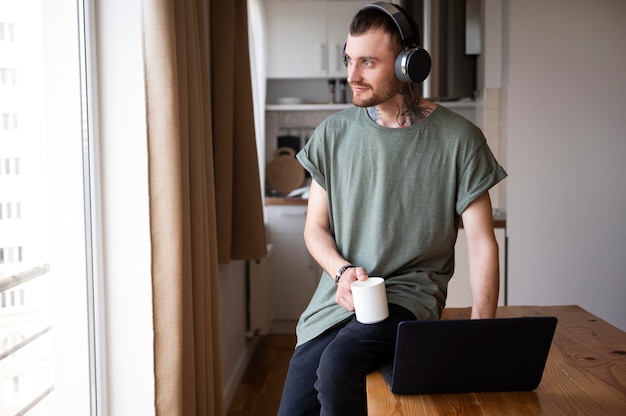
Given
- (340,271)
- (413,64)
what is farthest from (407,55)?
(340,271)

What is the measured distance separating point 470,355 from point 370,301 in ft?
0.74

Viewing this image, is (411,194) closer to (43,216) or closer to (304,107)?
(43,216)

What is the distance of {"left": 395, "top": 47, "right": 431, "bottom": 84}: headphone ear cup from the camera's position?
1.55m

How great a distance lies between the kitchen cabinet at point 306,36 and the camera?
512 cm

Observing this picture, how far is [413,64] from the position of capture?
5.08 feet

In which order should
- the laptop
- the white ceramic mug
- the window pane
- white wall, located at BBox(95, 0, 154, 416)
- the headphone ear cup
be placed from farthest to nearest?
white wall, located at BBox(95, 0, 154, 416) < the window pane < the headphone ear cup < the white ceramic mug < the laptop

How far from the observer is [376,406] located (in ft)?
4.23

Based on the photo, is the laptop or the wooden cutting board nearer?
the laptop

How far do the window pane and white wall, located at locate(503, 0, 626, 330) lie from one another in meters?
2.62

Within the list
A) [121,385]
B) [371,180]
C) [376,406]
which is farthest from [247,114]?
[376,406]

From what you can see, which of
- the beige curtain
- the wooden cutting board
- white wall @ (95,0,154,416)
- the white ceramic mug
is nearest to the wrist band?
the white ceramic mug

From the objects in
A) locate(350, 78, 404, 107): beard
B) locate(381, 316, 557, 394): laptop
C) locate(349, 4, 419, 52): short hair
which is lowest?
locate(381, 316, 557, 394): laptop

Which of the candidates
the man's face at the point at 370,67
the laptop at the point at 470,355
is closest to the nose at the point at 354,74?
the man's face at the point at 370,67

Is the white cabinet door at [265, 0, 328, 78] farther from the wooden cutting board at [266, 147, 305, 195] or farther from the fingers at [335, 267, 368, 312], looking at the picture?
the fingers at [335, 267, 368, 312]
